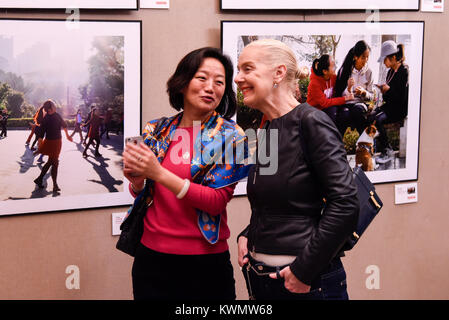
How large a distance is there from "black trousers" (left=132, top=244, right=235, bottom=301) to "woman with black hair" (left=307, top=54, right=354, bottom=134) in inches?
50.9

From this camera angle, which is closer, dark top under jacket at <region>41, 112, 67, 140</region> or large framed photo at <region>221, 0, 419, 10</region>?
dark top under jacket at <region>41, 112, 67, 140</region>

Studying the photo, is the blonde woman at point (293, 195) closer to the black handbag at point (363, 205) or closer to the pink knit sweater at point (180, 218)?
the black handbag at point (363, 205)

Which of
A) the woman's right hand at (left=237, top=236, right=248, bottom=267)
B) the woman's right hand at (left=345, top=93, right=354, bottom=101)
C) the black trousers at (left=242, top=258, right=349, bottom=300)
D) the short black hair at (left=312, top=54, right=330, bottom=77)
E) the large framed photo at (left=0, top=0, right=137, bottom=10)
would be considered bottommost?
the black trousers at (left=242, top=258, right=349, bottom=300)

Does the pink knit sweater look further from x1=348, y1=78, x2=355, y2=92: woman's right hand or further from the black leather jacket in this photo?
x1=348, y1=78, x2=355, y2=92: woman's right hand

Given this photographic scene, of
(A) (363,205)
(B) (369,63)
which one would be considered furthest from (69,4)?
(B) (369,63)

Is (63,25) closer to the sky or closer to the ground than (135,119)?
closer to the sky

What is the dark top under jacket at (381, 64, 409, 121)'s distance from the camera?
288 cm

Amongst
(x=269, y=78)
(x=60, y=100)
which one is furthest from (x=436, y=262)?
(x=60, y=100)

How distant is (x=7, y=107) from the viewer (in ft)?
7.05

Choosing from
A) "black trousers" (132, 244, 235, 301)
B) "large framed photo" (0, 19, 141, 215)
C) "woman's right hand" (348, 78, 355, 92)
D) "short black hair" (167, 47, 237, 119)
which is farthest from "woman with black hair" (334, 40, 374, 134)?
"black trousers" (132, 244, 235, 301)

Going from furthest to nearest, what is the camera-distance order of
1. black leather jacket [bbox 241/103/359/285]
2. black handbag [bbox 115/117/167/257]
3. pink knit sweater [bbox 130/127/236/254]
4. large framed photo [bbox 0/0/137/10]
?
large framed photo [bbox 0/0/137/10] → black handbag [bbox 115/117/167/257] → pink knit sweater [bbox 130/127/236/254] → black leather jacket [bbox 241/103/359/285]

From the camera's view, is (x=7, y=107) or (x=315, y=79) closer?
(x=7, y=107)

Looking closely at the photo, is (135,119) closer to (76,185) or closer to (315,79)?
(76,185)
